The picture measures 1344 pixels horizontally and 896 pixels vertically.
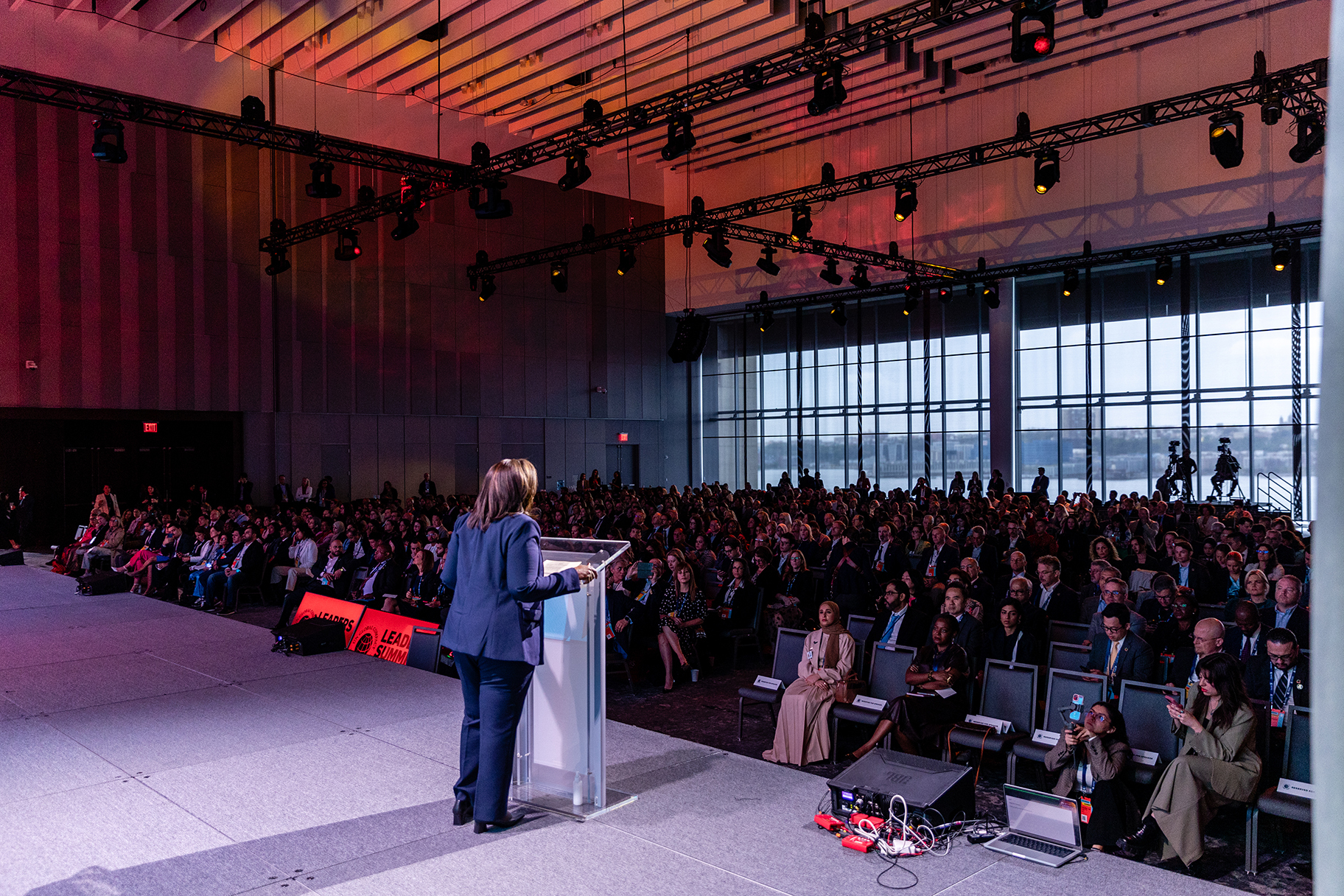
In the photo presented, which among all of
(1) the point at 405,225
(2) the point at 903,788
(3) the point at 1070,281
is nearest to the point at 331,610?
(2) the point at 903,788

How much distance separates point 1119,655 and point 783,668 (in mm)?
2201

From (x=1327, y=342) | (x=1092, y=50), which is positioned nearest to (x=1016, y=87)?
(x=1092, y=50)

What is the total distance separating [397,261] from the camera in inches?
948

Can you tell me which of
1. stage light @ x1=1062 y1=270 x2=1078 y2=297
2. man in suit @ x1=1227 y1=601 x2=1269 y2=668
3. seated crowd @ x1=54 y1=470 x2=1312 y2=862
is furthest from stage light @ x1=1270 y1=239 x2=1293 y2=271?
man in suit @ x1=1227 y1=601 x2=1269 y2=668

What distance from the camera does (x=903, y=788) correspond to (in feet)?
14.7

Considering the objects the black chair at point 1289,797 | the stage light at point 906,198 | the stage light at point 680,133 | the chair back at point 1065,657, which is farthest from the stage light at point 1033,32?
the black chair at point 1289,797

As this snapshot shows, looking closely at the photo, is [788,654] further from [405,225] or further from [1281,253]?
[1281,253]

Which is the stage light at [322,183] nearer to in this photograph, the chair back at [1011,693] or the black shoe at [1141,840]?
A: the chair back at [1011,693]

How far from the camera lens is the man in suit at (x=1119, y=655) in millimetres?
6055

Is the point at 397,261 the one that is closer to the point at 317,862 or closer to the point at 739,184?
the point at 739,184

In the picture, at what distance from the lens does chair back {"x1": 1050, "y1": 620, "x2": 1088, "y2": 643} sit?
292 inches

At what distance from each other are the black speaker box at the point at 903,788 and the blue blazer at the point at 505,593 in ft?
5.11

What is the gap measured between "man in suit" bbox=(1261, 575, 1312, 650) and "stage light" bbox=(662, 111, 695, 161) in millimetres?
8828

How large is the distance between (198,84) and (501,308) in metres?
8.83
